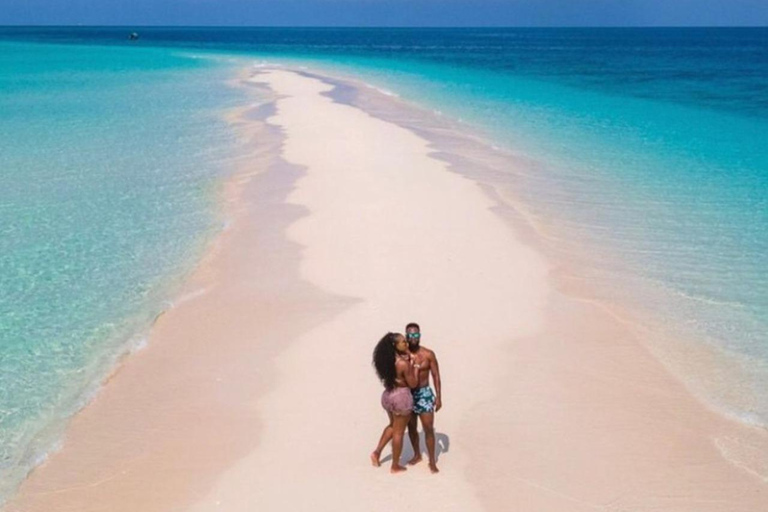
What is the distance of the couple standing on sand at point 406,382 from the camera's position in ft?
22.7

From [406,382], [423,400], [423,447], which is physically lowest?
[423,447]

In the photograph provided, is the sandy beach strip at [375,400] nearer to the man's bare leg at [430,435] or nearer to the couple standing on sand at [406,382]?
the man's bare leg at [430,435]

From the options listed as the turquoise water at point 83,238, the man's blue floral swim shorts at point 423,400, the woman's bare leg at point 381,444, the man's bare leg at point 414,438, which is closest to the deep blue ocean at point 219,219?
the turquoise water at point 83,238

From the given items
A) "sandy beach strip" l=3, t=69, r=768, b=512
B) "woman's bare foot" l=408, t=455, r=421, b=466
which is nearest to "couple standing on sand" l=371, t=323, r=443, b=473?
"woman's bare foot" l=408, t=455, r=421, b=466

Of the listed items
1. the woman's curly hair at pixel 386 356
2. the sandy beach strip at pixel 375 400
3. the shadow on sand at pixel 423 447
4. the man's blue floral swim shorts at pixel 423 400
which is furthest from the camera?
the shadow on sand at pixel 423 447

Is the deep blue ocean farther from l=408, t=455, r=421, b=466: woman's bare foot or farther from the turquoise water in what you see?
l=408, t=455, r=421, b=466: woman's bare foot

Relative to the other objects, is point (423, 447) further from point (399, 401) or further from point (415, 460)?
point (399, 401)

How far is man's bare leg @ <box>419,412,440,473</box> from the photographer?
23.6ft

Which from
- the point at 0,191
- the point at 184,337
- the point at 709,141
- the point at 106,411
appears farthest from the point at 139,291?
the point at 709,141

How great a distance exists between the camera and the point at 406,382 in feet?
23.1

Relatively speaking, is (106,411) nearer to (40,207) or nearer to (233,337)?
(233,337)

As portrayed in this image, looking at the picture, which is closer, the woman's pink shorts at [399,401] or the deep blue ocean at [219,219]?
the woman's pink shorts at [399,401]

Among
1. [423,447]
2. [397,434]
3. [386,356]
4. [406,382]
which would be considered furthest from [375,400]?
[386,356]

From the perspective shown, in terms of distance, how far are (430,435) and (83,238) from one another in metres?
9.88
